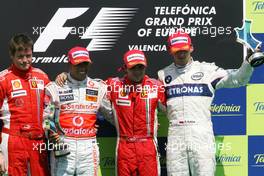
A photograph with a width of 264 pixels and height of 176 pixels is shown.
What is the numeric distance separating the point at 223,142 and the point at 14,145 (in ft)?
6.86

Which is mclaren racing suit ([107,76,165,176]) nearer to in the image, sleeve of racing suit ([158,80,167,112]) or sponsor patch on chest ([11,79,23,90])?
sleeve of racing suit ([158,80,167,112])

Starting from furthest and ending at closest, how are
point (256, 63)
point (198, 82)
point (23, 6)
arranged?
point (23, 6) < point (198, 82) < point (256, 63)

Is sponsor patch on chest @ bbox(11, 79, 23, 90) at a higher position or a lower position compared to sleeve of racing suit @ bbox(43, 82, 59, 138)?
higher

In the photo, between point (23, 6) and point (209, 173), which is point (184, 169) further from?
point (23, 6)

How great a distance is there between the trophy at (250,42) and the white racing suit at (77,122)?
136 cm

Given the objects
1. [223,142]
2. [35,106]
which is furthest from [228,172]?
[35,106]

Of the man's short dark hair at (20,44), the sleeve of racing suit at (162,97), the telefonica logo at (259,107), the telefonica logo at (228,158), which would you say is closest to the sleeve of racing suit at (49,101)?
the man's short dark hair at (20,44)

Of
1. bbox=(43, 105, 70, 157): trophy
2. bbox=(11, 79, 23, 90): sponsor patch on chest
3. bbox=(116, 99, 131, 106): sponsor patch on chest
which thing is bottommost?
bbox=(43, 105, 70, 157): trophy

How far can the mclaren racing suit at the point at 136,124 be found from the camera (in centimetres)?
425

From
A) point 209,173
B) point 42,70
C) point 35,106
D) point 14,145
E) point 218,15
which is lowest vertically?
point 209,173

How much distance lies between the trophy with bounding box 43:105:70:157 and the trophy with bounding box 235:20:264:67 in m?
1.73

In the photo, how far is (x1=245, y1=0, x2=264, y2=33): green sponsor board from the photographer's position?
489 centimetres

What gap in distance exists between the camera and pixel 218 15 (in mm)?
4910

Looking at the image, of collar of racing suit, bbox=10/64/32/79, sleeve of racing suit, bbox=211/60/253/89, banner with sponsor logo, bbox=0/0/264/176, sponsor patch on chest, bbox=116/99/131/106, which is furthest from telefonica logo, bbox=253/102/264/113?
collar of racing suit, bbox=10/64/32/79
